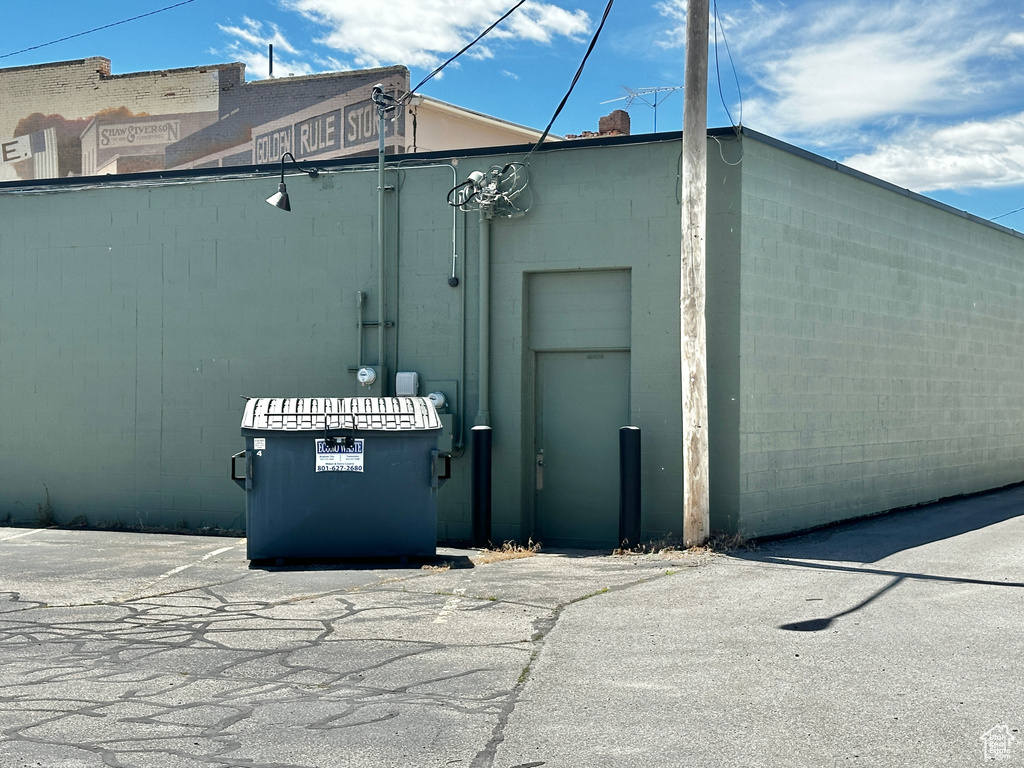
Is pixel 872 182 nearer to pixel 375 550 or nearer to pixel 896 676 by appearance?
pixel 375 550

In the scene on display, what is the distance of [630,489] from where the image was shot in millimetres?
11258

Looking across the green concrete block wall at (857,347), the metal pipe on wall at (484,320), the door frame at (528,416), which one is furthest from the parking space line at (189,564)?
the green concrete block wall at (857,347)

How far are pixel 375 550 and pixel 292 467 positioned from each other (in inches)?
44.3

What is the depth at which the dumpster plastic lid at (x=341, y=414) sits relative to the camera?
409 inches

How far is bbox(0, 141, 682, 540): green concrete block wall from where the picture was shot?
1187cm

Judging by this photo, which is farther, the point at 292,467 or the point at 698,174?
the point at 698,174

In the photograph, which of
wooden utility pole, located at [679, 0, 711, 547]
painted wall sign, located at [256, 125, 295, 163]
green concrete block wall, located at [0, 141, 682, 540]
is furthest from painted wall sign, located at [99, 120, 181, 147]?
wooden utility pole, located at [679, 0, 711, 547]

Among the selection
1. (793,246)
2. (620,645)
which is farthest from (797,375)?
(620,645)

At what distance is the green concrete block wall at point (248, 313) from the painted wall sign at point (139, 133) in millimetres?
15366

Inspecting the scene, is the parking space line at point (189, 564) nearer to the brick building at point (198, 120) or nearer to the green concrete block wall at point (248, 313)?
the green concrete block wall at point (248, 313)

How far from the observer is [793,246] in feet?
40.3

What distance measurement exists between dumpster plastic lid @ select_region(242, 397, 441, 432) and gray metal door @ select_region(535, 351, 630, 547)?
6.58 ft

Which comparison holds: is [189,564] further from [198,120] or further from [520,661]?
[198,120]

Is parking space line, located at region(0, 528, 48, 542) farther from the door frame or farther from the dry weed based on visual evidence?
the door frame
